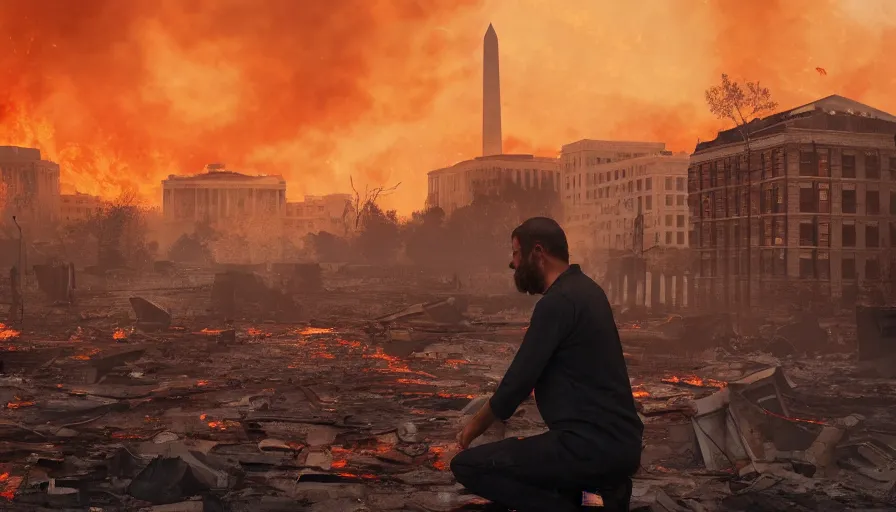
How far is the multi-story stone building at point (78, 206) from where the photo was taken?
63688mm

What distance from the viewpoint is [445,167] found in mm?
91875

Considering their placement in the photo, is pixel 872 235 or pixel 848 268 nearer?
pixel 848 268

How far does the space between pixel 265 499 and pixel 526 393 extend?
4503mm

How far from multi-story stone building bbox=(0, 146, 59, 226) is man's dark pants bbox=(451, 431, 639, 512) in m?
62.3

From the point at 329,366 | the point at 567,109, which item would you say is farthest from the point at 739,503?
the point at 567,109

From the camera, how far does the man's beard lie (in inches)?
156

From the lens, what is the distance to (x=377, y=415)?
12.2 metres

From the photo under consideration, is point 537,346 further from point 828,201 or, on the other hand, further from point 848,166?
point 848,166

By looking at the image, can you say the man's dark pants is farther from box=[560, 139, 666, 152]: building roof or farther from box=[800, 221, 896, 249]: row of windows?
box=[560, 139, 666, 152]: building roof

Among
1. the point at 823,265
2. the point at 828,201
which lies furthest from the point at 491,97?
the point at 823,265

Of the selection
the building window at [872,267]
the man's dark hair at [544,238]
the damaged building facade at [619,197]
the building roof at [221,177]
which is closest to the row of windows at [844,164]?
the building window at [872,267]

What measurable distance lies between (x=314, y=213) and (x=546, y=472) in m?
90.8

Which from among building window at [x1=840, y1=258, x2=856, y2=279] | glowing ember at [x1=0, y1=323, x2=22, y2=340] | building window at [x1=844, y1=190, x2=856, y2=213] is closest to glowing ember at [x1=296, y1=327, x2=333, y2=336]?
glowing ember at [x1=0, y1=323, x2=22, y2=340]

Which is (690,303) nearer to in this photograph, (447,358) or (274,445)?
(447,358)
